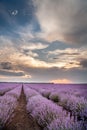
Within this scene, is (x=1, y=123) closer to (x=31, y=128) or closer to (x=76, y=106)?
(x=31, y=128)

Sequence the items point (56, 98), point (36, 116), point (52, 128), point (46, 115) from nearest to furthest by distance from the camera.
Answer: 1. point (52, 128)
2. point (46, 115)
3. point (36, 116)
4. point (56, 98)

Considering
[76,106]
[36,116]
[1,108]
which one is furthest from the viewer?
[76,106]

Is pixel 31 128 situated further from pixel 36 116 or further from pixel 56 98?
pixel 56 98

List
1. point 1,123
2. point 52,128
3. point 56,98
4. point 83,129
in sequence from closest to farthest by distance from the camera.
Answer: point 83,129 → point 52,128 → point 1,123 → point 56,98

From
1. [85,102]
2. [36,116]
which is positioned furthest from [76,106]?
[36,116]

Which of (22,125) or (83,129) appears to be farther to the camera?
(22,125)

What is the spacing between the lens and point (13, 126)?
4.75 metres

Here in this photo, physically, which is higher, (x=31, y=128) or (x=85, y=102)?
(x=85, y=102)

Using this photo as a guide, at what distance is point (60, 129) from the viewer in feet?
9.75

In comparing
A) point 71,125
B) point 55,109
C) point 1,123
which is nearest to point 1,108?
point 1,123

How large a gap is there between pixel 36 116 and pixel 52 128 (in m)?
1.76

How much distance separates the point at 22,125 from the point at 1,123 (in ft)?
3.87

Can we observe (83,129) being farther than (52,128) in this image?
No

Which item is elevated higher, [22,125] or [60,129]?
[60,129]
